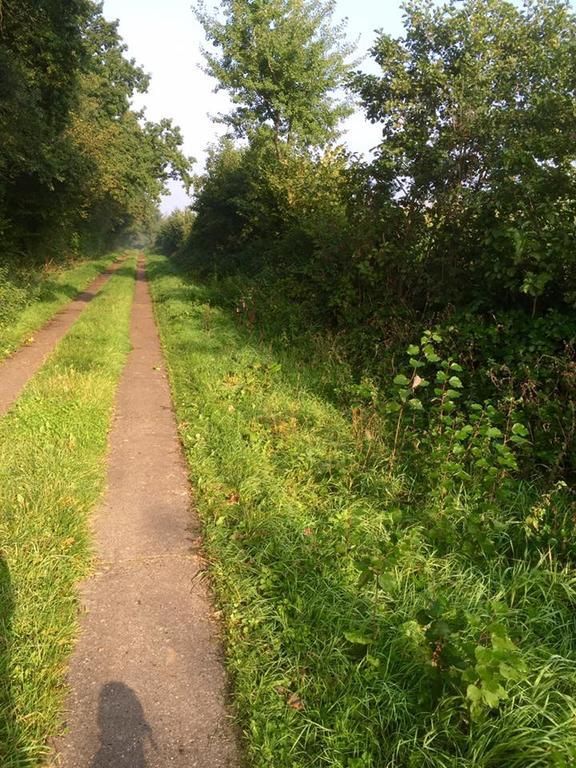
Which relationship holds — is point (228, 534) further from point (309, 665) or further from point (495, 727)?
point (495, 727)

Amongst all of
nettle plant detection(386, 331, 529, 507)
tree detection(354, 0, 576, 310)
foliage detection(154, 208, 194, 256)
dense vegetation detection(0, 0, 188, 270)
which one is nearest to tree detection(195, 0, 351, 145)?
dense vegetation detection(0, 0, 188, 270)

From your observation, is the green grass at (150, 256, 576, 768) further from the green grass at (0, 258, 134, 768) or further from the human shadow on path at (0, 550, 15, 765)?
the human shadow on path at (0, 550, 15, 765)

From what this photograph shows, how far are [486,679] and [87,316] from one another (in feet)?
39.2

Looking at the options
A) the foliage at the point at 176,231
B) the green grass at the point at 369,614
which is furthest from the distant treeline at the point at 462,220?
the foliage at the point at 176,231

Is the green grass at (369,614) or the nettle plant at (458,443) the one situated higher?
the nettle plant at (458,443)

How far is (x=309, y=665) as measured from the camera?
2.48 meters

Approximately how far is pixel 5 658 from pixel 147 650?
0.71 meters

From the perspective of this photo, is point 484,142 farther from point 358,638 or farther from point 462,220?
point 358,638

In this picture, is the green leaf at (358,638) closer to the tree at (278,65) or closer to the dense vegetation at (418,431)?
the dense vegetation at (418,431)

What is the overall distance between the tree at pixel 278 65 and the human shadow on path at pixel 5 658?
18.4m

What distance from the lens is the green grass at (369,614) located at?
2027 mm

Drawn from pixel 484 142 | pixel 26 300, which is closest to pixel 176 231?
pixel 26 300

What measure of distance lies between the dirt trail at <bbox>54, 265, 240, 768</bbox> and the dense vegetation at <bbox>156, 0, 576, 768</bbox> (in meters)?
0.18

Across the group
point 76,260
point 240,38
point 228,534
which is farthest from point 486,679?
point 76,260
